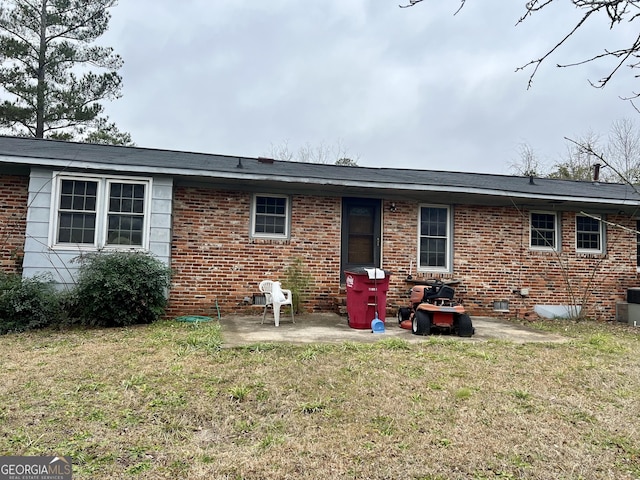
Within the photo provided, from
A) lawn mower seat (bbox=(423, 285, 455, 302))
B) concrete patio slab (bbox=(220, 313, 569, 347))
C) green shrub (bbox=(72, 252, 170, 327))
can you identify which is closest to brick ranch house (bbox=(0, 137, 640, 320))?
green shrub (bbox=(72, 252, 170, 327))

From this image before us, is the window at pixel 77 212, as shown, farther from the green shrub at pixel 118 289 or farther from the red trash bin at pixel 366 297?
the red trash bin at pixel 366 297

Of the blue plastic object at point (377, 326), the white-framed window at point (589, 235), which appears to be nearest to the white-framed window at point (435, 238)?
the blue plastic object at point (377, 326)

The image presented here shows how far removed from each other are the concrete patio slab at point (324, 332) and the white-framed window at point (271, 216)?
5.66 ft

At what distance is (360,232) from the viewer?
904 cm

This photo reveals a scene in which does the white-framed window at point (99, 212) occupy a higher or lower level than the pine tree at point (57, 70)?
lower

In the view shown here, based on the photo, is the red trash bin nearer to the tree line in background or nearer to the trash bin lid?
the trash bin lid

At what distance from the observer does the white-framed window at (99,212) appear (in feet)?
24.4

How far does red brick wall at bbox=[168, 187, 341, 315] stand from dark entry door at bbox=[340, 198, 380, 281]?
11.5 inches

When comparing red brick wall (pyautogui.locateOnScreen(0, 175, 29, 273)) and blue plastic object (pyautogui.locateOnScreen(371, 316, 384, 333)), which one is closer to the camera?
blue plastic object (pyautogui.locateOnScreen(371, 316, 384, 333))

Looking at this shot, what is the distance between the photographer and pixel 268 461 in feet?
8.70

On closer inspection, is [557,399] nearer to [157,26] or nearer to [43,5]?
[157,26]

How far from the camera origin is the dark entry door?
895cm

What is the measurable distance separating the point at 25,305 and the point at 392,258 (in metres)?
6.68

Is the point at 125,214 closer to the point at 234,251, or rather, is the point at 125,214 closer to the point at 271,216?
the point at 234,251
